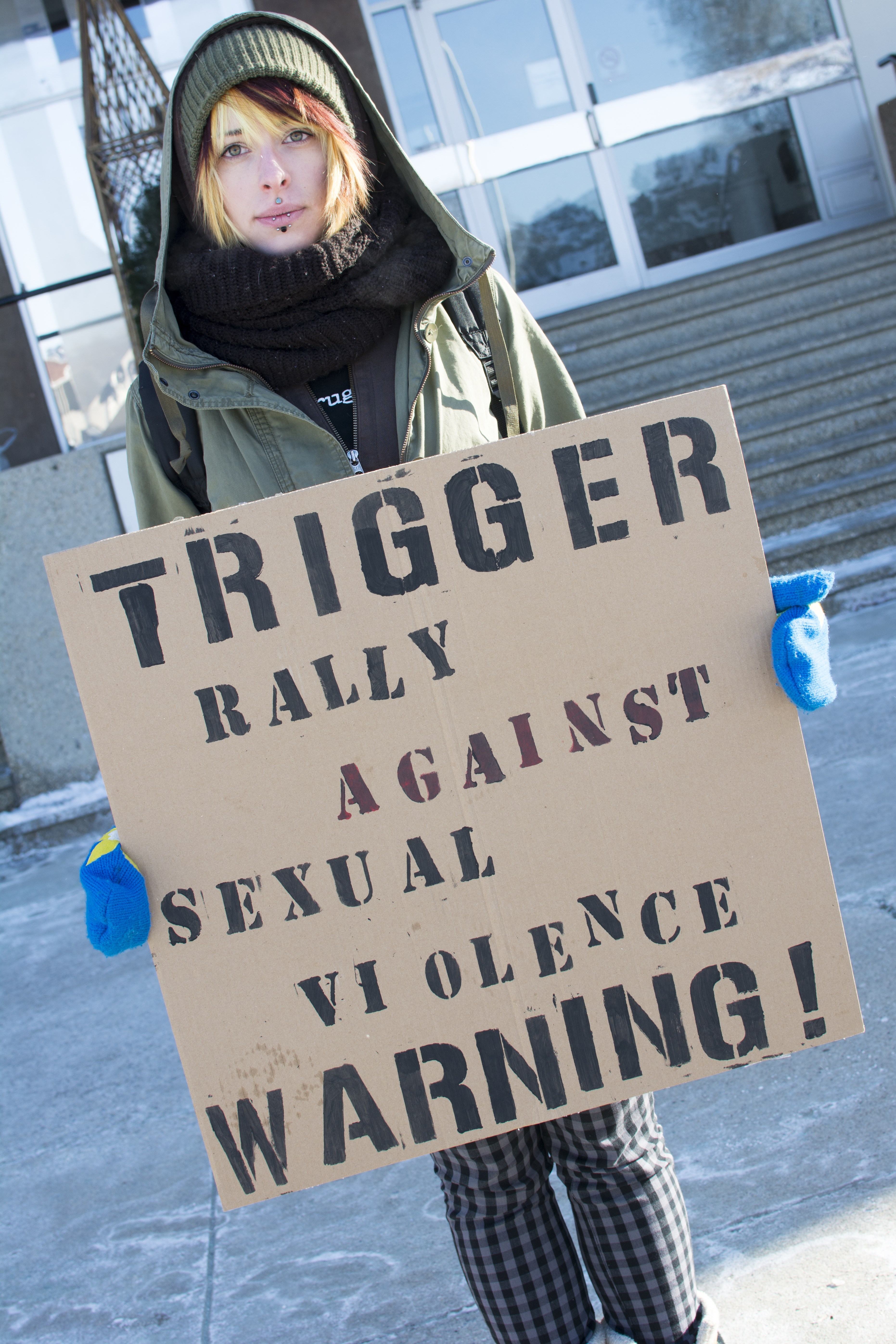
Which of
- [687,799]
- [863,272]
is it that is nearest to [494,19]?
[863,272]

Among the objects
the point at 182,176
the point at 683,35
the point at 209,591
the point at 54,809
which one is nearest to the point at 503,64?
the point at 683,35

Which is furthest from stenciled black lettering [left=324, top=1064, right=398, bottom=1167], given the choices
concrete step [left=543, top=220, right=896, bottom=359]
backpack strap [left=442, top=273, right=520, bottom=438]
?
concrete step [left=543, top=220, right=896, bottom=359]

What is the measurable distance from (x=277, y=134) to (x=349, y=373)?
1.01 feet

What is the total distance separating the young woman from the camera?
4.37ft

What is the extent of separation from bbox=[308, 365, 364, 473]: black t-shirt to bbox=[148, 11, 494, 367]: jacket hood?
0.47ft

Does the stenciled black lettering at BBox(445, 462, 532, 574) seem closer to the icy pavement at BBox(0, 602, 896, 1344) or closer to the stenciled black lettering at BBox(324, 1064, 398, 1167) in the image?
the stenciled black lettering at BBox(324, 1064, 398, 1167)

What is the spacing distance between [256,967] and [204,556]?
463mm

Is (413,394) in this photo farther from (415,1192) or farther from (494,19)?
(494,19)

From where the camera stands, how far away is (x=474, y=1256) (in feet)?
4.38

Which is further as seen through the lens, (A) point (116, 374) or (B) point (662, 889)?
(A) point (116, 374)

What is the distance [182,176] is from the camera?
152 cm

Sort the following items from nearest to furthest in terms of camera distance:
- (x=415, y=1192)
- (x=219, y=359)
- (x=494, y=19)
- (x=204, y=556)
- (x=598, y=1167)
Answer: (x=204, y=556), (x=598, y=1167), (x=219, y=359), (x=415, y=1192), (x=494, y=19)

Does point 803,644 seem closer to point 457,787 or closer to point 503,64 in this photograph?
point 457,787

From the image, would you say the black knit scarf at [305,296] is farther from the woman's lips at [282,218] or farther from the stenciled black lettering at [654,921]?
the stenciled black lettering at [654,921]
